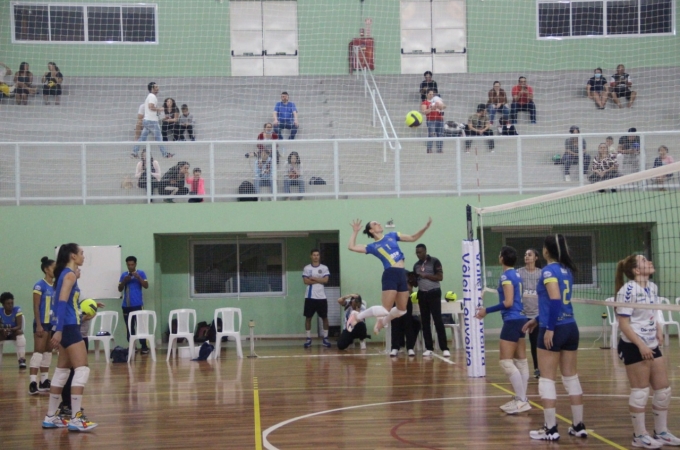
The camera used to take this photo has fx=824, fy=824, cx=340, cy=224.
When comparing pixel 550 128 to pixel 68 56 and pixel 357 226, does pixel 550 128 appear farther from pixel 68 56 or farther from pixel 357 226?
pixel 68 56

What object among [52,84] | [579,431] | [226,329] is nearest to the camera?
[579,431]

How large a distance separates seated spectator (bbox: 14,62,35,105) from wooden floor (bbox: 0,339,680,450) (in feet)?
29.0

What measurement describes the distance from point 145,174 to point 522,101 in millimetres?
9932

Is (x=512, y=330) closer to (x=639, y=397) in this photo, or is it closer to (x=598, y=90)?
(x=639, y=397)

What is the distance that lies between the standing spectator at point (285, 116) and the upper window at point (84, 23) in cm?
578

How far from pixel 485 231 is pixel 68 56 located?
42.9 feet

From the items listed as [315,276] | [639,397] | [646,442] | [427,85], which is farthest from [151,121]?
[646,442]

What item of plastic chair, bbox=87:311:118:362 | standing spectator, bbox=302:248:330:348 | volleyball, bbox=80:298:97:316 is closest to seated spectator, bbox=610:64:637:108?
standing spectator, bbox=302:248:330:348

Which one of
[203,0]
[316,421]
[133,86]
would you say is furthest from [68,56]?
[316,421]

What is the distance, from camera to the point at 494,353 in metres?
15.9

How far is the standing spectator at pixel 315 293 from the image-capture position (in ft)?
58.7

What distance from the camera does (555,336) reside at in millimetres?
7402

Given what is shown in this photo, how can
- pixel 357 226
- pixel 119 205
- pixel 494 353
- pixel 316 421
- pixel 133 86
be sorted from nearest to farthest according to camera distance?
pixel 316 421
pixel 357 226
pixel 494 353
pixel 119 205
pixel 133 86

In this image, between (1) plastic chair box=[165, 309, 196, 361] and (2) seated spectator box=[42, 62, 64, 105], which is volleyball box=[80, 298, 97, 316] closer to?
(1) plastic chair box=[165, 309, 196, 361]
